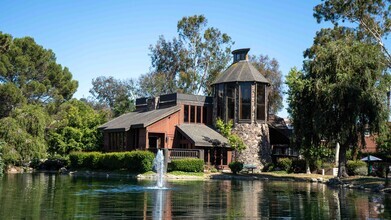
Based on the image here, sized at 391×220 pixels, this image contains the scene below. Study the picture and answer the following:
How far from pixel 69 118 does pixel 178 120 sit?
13.3 m

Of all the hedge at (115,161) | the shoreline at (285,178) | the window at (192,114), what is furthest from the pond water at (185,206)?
the window at (192,114)

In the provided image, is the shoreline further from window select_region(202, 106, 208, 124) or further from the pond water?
window select_region(202, 106, 208, 124)

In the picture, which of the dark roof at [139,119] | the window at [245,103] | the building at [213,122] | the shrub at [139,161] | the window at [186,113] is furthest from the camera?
the window at [186,113]

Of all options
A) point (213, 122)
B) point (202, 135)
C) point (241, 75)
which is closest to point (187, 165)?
point (202, 135)

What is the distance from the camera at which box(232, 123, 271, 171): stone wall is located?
1889 inches

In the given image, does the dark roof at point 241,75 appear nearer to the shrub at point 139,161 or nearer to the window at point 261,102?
the window at point 261,102

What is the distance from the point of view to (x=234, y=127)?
48844mm

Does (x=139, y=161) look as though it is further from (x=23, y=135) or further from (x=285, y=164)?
(x=285, y=164)

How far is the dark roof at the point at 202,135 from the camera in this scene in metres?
45.0

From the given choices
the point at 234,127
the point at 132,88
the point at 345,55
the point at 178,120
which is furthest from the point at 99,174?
the point at 132,88

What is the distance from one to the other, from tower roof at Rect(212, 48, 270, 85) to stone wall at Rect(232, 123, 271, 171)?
14.5 ft

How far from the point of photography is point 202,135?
4659 centimetres

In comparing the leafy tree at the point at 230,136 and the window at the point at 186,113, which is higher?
the window at the point at 186,113

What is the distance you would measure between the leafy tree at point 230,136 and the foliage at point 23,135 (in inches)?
647
